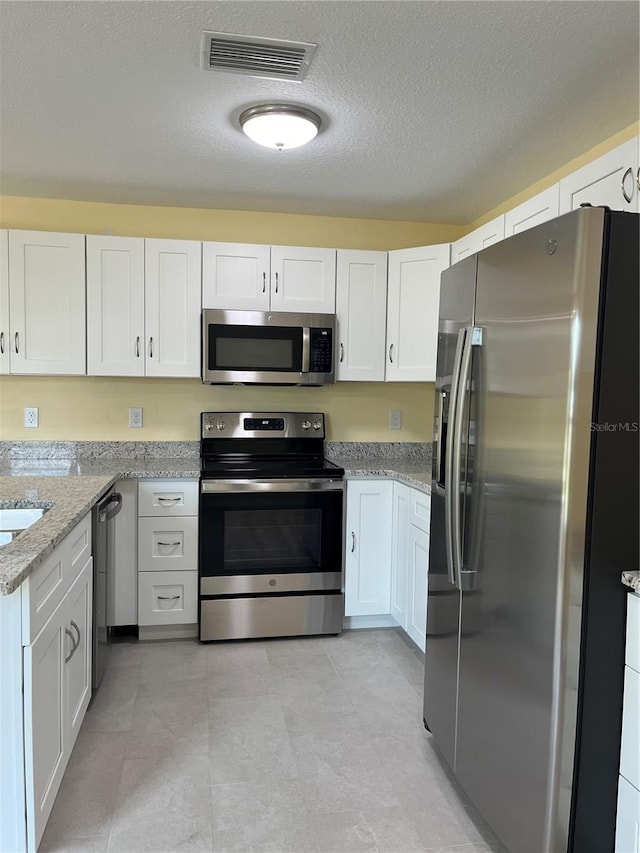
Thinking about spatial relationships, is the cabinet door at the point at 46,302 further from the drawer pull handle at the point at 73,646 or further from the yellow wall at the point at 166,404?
the drawer pull handle at the point at 73,646

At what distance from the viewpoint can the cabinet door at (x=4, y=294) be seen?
3.23 meters

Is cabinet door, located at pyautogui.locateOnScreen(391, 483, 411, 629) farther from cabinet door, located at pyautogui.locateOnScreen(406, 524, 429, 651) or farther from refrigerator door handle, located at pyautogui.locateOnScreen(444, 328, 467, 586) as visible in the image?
refrigerator door handle, located at pyautogui.locateOnScreen(444, 328, 467, 586)

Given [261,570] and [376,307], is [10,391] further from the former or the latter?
[376,307]

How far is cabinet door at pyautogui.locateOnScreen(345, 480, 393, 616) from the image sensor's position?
11.1 ft

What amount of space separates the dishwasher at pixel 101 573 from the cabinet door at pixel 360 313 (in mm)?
1465

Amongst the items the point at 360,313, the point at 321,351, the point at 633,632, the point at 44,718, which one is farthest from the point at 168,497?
the point at 633,632

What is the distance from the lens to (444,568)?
2.17m

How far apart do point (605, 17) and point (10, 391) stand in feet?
10.7

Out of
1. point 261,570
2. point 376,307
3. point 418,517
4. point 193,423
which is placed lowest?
point 261,570

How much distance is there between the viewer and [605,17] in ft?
5.72

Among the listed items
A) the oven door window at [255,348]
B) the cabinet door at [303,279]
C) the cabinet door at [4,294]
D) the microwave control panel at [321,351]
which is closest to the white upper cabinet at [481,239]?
the cabinet door at [303,279]

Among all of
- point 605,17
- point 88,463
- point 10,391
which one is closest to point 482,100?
point 605,17

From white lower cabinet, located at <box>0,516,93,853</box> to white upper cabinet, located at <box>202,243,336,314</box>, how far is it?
178cm

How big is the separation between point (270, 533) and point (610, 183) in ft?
7.26
